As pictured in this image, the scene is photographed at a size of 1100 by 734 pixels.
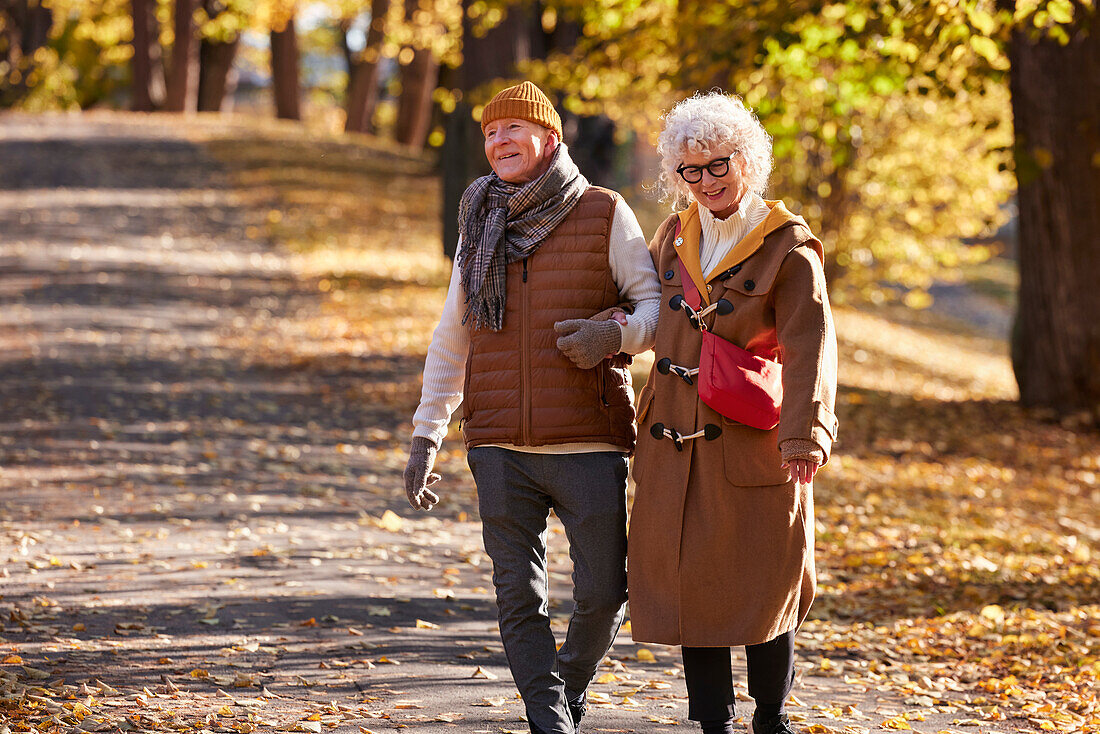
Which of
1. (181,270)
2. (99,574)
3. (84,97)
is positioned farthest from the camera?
(84,97)

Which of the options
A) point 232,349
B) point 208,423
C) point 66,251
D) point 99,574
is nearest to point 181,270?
point 66,251

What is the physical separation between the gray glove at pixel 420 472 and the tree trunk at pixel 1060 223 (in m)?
7.94

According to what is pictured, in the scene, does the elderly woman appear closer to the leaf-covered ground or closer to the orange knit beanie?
the orange knit beanie

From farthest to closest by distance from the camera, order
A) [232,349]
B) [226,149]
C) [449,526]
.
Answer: [226,149]
[232,349]
[449,526]

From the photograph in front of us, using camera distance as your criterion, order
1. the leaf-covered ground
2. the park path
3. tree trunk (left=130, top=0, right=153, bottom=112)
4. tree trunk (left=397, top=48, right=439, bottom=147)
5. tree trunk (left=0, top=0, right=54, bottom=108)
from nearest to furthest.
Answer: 1. the park path
2. the leaf-covered ground
3. tree trunk (left=397, top=48, right=439, bottom=147)
4. tree trunk (left=130, top=0, right=153, bottom=112)
5. tree trunk (left=0, top=0, right=54, bottom=108)

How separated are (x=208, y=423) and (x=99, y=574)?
360 centimetres

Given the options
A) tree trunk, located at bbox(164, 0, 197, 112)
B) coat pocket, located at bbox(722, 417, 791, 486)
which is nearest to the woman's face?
coat pocket, located at bbox(722, 417, 791, 486)

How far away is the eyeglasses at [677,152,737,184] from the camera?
11.5 feet

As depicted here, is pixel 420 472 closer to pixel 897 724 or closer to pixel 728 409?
pixel 728 409

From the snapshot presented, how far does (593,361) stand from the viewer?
3432 millimetres

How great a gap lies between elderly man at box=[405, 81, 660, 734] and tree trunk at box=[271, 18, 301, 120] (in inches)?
1130

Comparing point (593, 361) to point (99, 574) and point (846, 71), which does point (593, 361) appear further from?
point (846, 71)

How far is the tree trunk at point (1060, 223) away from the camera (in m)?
10.4

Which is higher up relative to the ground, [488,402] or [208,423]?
[488,402]
